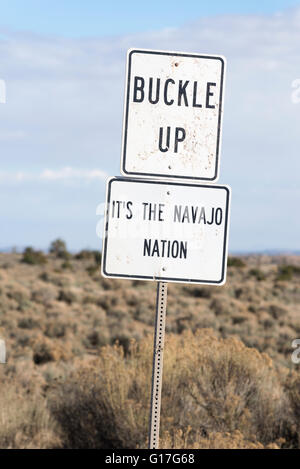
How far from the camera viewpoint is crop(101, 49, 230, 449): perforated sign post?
3996 mm

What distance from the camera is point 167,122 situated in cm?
407

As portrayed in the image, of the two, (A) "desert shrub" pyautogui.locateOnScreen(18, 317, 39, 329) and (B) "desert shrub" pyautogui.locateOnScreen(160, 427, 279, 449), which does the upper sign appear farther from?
(A) "desert shrub" pyautogui.locateOnScreen(18, 317, 39, 329)

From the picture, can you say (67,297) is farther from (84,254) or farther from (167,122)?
(84,254)

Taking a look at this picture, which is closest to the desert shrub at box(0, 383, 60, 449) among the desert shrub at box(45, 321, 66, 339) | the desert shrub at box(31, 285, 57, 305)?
the desert shrub at box(45, 321, 66, 339)

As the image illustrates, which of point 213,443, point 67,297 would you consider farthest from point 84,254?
point 213,443

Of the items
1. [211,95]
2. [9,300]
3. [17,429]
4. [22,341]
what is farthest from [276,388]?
[9,300]

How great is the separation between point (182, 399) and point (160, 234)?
4.32 meters

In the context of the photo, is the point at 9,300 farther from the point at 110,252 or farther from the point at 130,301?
the point at 110,252

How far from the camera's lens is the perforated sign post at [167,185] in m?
4.00

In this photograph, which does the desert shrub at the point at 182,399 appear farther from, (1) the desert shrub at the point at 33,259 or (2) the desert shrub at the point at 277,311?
(1) the desert shrub at the point at 33,259

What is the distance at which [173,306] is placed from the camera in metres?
24.7

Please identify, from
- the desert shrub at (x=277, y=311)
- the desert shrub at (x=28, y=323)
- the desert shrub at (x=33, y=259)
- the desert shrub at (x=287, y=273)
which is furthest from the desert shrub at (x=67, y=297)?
the desert shrub at (x=287, y=273)

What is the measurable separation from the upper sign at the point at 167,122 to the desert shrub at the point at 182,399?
4.29 metres
